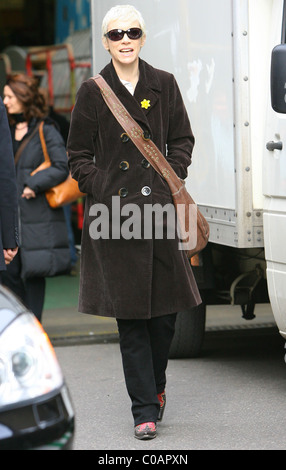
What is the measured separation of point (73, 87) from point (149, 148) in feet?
21.3

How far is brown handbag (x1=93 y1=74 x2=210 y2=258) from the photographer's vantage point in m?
4.42

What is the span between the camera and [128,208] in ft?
14.5

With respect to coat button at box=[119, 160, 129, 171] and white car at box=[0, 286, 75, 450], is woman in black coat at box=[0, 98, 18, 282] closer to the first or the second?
coat button at box=[119, 160, 129, 171]

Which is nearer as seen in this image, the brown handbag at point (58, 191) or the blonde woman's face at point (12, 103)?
the brown handbag at point (58, 191)

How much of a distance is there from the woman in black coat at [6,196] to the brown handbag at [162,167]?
49cm

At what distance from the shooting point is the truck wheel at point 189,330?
6.11 m

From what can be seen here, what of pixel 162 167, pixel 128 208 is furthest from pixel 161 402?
pixel 162 167

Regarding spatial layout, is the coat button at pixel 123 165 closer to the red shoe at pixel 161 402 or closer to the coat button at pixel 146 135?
the coat button at pixel 146 135

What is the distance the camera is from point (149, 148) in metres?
4.43

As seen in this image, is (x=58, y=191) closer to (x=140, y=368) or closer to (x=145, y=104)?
(x=145, y=104)

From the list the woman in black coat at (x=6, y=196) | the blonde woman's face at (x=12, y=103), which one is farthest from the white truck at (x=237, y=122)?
the blonde woman's face at (x=12, y=103)

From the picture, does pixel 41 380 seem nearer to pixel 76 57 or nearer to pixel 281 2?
pixel 281 2

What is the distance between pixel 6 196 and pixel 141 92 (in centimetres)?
79

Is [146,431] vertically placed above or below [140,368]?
below
